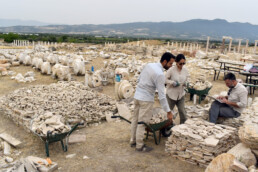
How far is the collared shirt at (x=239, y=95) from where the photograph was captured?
538 cm

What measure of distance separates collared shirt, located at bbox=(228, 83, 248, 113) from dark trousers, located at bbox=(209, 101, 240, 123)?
0.18 metres

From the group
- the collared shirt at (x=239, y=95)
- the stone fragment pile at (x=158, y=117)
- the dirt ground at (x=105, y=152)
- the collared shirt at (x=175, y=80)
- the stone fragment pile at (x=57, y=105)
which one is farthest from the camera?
the stone fragment pile at (x=57, y=105)

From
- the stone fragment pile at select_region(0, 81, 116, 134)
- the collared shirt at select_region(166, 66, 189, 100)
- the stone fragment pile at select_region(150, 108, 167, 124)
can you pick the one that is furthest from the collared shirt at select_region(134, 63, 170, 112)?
the stone fragment pile at select_region(0, 81, 116, 134)

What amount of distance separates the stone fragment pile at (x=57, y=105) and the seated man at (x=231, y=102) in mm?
3791

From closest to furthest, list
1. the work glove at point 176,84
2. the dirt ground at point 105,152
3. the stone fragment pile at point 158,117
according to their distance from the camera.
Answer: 1. the dirt ground at point 105,152
2. the stone fragment pile at point 158,117
3. the work glove at point 176,84

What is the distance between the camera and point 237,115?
18.6ft

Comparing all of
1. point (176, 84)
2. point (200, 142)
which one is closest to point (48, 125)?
point (176, 84)

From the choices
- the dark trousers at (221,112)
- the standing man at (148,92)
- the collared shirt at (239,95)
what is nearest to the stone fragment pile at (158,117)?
the standing man at (148,92)

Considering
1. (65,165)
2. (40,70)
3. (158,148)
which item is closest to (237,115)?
(158,148)

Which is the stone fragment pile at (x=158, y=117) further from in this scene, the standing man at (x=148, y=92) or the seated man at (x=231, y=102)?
the seated man at (x=231, y=102)

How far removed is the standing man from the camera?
4.83 meters

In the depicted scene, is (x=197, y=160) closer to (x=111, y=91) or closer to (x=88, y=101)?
(x=88, y=101)

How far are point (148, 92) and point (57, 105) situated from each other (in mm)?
3973

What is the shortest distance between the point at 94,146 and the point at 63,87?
4382 millimetres
